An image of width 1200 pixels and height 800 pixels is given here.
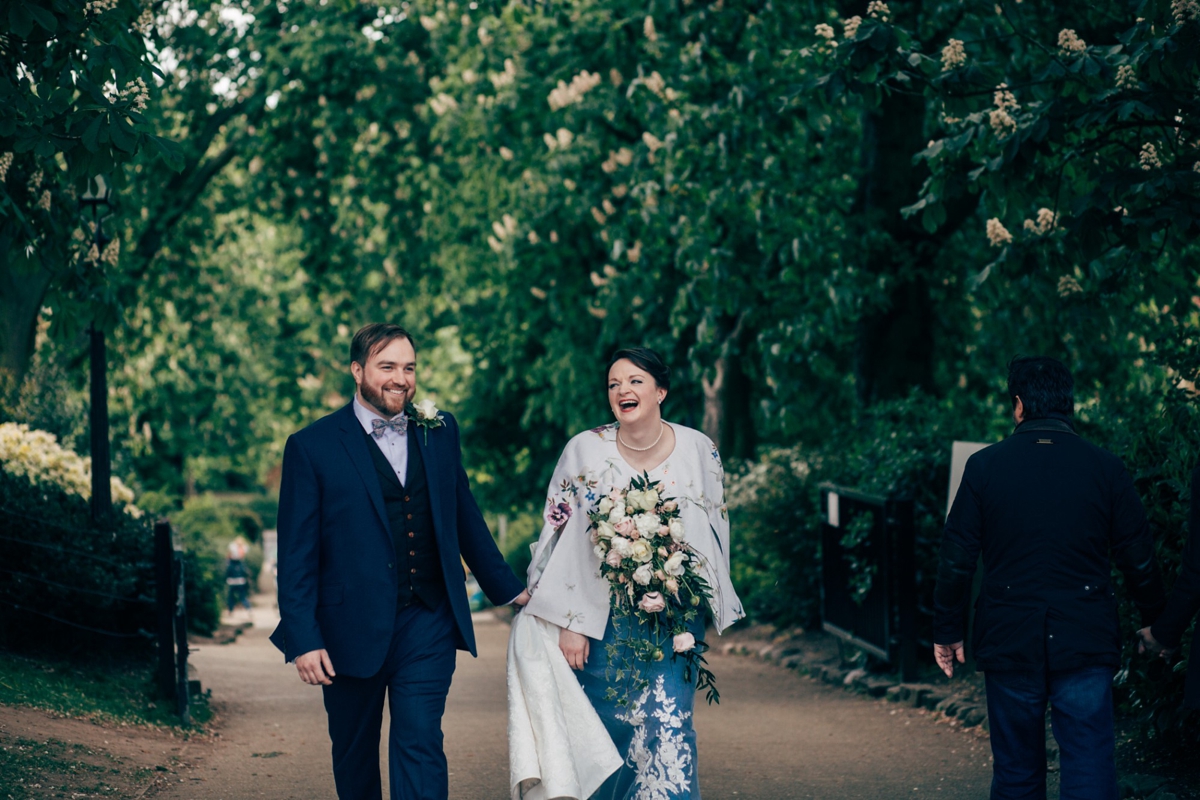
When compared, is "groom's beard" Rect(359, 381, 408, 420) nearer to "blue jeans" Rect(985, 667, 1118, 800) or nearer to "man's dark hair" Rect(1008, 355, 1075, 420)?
"man's dark hair" Rect(1008, 355, 1075, 420)

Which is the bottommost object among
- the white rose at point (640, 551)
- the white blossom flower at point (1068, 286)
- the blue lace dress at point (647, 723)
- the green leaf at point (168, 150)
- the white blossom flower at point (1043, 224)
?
the blue lace dress at point (647, 723)

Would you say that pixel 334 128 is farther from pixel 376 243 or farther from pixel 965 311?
pixel 965 311

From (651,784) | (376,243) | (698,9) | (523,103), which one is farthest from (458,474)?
(376,243)

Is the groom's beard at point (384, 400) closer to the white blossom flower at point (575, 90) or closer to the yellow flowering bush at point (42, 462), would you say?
the yellow flowering bush at point (42, 462)

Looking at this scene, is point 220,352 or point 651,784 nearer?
point 651,784

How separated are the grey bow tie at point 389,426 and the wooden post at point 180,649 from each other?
4799 mm

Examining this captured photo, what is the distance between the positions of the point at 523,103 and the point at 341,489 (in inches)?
565

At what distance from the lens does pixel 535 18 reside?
740 inches

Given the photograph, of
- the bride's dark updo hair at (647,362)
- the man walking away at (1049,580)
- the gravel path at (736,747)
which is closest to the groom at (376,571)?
the bride's dark updo hair at (647,362)

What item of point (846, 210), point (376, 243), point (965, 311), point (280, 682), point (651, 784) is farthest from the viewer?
point (376, 243)

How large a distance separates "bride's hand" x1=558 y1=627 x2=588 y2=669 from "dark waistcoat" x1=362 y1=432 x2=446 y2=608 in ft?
1.97

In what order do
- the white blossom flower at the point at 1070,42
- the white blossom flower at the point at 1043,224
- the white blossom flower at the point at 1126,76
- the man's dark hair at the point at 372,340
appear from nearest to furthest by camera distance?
the man's dark hair at the point at 372,340 < the white blossom flower at the point at 1126,76 < the white blossom flower at the point at 1070,42 < the white blossom flower at the point at 1043,224

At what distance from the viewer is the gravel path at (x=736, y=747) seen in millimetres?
7445

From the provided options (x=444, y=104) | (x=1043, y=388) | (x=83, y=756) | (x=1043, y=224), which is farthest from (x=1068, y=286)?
(x=444, y=104)
